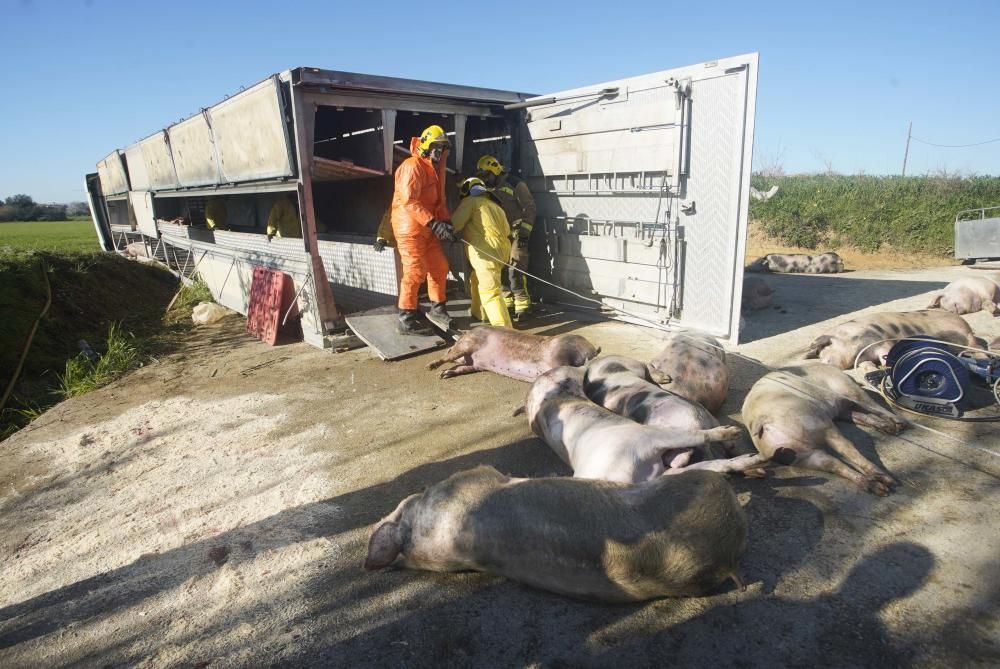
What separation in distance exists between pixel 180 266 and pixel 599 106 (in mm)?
10606

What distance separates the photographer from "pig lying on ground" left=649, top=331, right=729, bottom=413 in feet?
14.9

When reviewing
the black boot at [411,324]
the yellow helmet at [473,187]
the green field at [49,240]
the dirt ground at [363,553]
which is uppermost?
the yellow helmet at [473,187]

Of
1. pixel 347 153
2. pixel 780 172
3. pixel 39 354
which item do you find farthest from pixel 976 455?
pixel 780 172

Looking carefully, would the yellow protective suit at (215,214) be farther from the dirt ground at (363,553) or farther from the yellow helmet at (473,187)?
the dirt ground at (363,553)

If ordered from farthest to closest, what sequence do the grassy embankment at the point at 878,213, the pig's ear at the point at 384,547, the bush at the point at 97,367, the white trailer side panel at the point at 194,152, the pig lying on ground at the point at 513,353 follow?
the grassy embankment at the point at 878,213
the white trailer side panel at the point at 194,152
the bush at the point at 97,367
the pig lying on ground at the point at 513,353
the pig's ear at the point at 384,547

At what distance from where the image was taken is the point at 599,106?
292 inches

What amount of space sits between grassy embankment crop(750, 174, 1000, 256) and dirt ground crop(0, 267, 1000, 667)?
601 inches

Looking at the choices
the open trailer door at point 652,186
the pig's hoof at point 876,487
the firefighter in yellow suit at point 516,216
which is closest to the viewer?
the pig's hoof at point 876,487

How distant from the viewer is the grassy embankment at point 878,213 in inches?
663

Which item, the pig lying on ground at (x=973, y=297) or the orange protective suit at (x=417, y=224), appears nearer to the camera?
the orange protective suit at (x=417, y=224)

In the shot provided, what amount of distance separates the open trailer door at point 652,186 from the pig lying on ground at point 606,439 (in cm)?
325

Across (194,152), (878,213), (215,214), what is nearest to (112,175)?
(215,214)

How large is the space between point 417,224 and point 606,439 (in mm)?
4176

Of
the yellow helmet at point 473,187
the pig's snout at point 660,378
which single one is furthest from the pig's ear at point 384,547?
the yellow helmet at point 473,187
